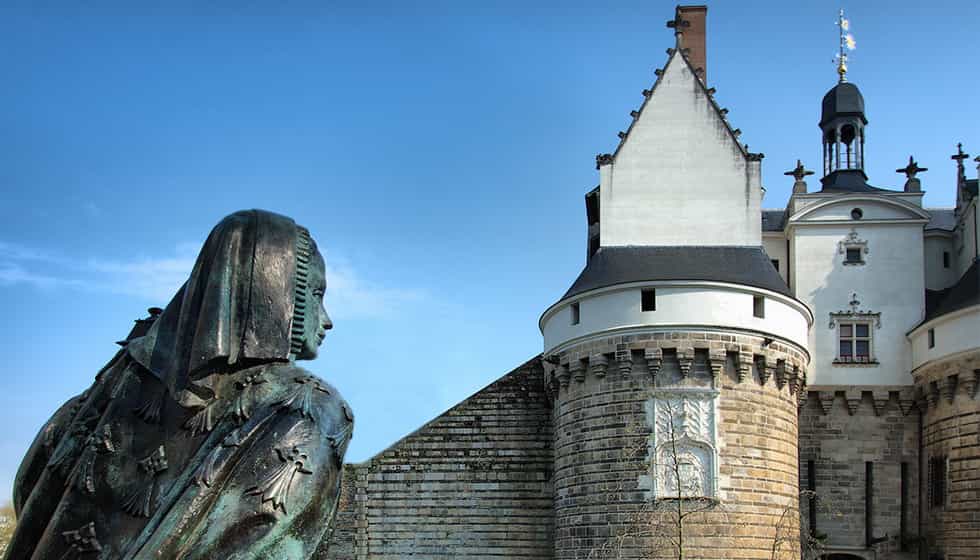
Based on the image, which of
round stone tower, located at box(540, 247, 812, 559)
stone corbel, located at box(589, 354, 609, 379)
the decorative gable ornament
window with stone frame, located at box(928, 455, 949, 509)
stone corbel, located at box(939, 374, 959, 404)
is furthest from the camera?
the decorative gable ornament

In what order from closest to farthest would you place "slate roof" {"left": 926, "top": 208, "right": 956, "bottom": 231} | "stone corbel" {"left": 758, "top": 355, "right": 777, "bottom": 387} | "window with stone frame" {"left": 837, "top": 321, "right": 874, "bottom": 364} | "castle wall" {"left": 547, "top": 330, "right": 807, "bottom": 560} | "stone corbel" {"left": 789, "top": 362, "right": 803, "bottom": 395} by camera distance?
"castle wall" {"left": 547, "top": 330, "right": 807, "bottom": 560}
"stone corbel" {"left": 758, "top": 355, "right": 777, "bottom": 387}
"stone corbel" {"left": 789, "top": 362, "right": 803, "bottom": 395}
"window with stone frame" {"left": 837, "top": 321, "right": 874, "bottom": 364}
"slate roof" {"left": 926, "top": 208, "right": 956, "bottom": 231}

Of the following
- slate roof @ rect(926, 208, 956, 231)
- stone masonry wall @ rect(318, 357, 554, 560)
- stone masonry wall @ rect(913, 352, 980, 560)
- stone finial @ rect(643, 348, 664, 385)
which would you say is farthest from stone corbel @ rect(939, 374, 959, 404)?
stone masonry wall @ rect(318, 357, 554, 560)

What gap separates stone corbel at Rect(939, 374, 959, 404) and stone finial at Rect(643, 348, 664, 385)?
23.2 feet

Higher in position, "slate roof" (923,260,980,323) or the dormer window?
the dormer window

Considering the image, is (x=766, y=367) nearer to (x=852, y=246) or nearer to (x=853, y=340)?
(x=853, y=340)

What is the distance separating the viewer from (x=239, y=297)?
410 cm

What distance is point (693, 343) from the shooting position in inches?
1000

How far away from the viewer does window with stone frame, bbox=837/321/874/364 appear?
2977 centimetres

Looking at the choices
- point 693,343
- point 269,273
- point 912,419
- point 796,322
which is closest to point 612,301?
point 693,343

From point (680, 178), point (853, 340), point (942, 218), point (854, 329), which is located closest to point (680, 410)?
point (680, 178)

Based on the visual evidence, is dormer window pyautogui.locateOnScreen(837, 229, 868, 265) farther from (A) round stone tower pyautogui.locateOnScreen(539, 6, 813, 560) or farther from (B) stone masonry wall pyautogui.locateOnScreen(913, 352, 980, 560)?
(B) stone masonry wall pyautogui.locateOnScreen(913, 352, 980, 560)

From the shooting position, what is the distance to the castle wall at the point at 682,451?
24.5m

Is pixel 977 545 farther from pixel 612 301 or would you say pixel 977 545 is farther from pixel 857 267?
pixel 612 301

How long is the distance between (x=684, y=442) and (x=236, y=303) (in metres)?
21.5
